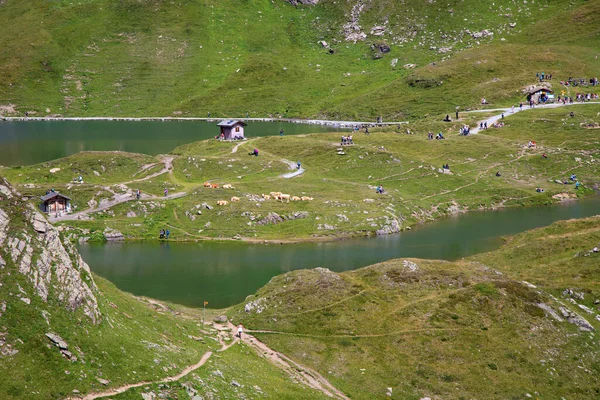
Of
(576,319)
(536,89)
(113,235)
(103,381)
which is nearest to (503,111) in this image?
(536,89)

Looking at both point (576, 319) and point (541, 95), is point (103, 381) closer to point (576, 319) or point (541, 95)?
point (576, 319)

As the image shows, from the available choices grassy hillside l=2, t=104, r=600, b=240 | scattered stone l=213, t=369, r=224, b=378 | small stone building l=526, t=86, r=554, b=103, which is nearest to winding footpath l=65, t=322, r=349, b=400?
scattered stone l=213, t=369, r=224, b=378

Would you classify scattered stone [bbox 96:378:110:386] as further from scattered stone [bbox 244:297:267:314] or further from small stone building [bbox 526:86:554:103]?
small stone building [bbox 526:86:554:103]

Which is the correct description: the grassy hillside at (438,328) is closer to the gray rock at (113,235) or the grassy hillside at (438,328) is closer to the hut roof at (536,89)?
the gray rock at (113,235)

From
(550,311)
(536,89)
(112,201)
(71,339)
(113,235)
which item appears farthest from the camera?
(536,89)

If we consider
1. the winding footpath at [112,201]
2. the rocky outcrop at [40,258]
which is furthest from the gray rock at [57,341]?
the winding footpath at [112,201]

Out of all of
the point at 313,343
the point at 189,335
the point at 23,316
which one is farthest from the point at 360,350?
the point at 23,316
